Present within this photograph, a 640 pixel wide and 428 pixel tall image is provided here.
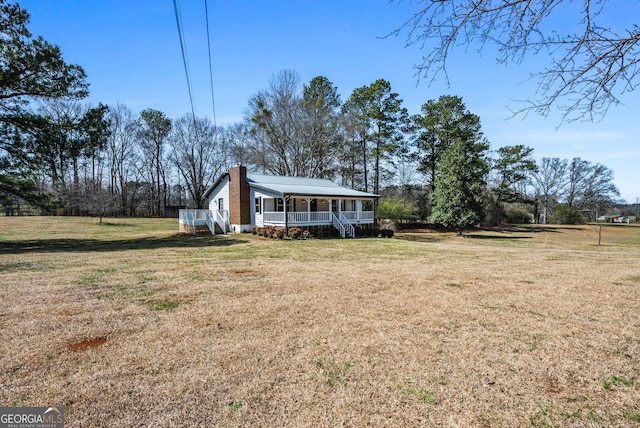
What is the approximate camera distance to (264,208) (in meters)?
22.8

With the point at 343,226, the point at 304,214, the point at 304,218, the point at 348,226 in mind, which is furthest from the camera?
the point at 348,226

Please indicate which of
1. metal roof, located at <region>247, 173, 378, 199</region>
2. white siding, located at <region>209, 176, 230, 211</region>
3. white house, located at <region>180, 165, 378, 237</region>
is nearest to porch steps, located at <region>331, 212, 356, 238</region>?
white house, located at <region>180, 165, 378, 237</region>

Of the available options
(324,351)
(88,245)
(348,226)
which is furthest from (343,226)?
(324,351)

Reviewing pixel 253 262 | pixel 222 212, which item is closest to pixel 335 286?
pixel 253 262

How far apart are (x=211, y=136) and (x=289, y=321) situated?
45.0 metres

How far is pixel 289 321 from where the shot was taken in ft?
16.0

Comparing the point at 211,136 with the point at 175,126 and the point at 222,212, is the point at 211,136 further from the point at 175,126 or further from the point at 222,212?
the point at 222,212

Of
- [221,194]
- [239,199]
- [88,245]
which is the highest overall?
[221,194]

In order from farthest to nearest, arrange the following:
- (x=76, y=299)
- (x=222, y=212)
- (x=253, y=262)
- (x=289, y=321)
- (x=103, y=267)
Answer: (x=222, y=212) < (x=253, y=262) < (x=103, y=267) < (x=76, y=299) < (x=289, y=321)

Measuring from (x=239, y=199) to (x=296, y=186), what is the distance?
15.3 ft

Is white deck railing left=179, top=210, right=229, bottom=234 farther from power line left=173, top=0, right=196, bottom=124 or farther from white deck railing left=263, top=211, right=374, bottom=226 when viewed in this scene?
power line left=173, top=0, right=196, bottom=124

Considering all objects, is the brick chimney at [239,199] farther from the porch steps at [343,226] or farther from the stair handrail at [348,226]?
the stair handrail at [348,226]

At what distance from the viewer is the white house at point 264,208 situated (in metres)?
21.5

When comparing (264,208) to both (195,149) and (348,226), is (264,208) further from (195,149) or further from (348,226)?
(195,149)
